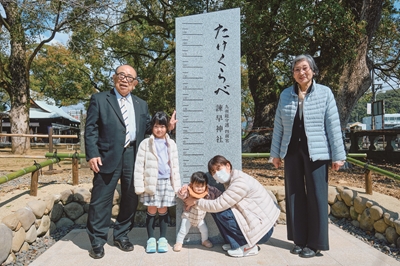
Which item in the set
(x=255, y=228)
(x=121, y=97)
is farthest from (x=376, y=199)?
(x=121, y=97)

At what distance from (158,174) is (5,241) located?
1.37 metres

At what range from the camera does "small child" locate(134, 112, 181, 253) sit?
9.20 feet

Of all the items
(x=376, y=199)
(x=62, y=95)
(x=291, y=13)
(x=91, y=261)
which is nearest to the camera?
(x=91, y=261)

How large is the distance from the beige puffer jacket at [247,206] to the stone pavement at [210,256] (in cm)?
24

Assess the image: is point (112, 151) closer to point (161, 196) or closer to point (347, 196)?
point (161, 196)

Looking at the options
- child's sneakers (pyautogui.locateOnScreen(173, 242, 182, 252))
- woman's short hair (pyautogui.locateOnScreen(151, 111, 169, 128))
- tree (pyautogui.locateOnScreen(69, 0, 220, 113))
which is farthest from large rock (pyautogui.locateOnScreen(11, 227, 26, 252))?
tree (pyautogui.locateOnScreen(69, 0, 220, 113))

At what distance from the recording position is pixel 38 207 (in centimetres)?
339

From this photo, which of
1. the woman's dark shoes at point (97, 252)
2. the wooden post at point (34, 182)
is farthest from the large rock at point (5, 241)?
the wooden post at point (34, 182)

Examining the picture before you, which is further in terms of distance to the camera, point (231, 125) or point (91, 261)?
point (231, 125)

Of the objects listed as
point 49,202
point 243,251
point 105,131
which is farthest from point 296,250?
point 49,202

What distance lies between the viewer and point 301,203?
2.82 m

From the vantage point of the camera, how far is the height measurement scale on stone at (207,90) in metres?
3.18

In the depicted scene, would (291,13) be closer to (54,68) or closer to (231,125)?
(231,125)

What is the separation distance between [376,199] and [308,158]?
177 cm
